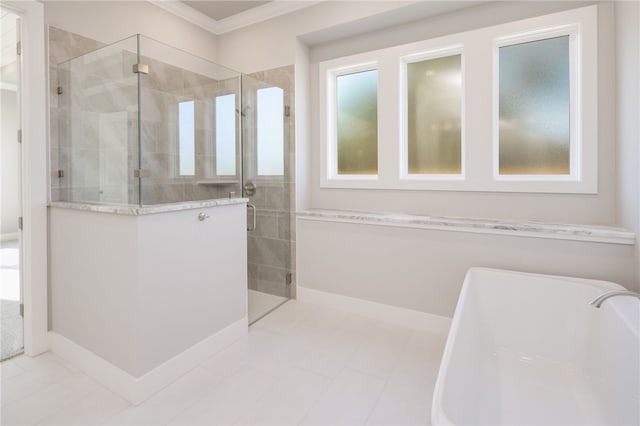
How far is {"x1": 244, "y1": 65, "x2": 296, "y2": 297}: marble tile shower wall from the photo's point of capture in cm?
313

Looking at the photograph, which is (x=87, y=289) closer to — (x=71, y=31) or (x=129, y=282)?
(x=129, y=282)

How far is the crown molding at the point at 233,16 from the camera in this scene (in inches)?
118

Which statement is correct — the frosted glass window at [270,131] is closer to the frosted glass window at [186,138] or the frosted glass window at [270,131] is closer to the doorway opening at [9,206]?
the frosted glass window at [186,138]

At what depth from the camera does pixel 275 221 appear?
3.29 m

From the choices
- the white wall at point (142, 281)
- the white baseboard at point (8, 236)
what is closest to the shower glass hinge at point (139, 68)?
the white wall at point (142, 281)

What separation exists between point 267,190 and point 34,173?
1744 mm

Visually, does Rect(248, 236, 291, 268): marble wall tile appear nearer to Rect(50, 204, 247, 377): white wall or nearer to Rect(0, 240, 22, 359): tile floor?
Rect(50, 204, 247, 377): white wall

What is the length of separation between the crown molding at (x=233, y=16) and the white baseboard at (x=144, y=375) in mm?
2873

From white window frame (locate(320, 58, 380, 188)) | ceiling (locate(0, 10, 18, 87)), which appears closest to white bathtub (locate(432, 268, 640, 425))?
white window frame (locate(320, 58, 380, 188))

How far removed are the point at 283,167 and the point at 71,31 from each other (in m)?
1.90

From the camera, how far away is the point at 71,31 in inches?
92.0

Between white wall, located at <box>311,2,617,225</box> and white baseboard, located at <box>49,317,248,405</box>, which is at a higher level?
white wall, located at <box>311,2,617,225</box>

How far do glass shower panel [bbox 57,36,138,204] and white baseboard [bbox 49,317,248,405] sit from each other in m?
0.97

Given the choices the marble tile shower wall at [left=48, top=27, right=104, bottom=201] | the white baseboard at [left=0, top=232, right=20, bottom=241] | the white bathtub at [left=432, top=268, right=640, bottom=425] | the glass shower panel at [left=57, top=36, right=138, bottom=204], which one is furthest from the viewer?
the white baseboard at [left=0, top=232, right=20, bottom=241]
